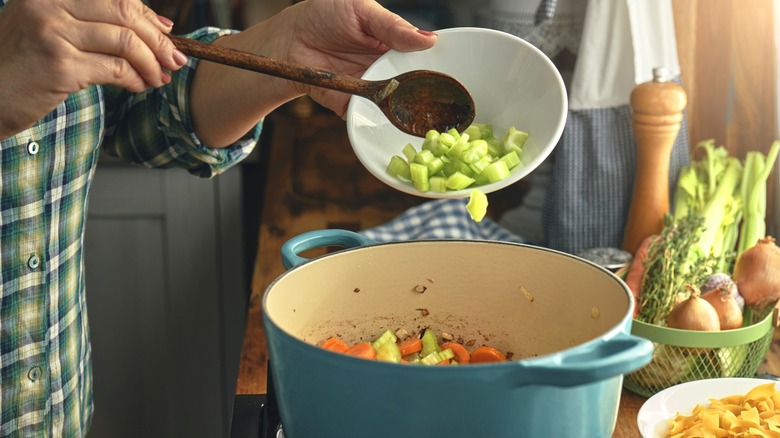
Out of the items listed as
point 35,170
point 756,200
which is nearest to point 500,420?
point 35,170

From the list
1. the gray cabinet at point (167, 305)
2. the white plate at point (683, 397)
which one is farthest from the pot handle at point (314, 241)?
the gray cabinet at point (167, 305)

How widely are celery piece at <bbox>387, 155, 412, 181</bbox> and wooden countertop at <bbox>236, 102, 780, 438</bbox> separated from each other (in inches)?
15.8

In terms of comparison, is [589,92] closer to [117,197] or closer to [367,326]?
[367,326]

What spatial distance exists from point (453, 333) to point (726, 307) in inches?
15.1

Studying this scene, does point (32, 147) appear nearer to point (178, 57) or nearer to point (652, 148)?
point (178, 57)

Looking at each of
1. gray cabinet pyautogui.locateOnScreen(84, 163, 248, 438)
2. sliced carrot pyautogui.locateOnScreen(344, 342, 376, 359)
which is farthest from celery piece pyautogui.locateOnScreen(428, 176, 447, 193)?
gray cabinet pyautogui.locateOnScreen(84, 163, 248, 438)

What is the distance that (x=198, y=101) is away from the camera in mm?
1340

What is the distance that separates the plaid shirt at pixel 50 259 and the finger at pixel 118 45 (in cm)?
30

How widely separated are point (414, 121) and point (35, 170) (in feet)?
1.61

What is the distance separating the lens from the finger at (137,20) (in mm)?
902

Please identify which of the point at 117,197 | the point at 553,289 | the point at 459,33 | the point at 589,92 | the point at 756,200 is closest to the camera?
the point at 553,289

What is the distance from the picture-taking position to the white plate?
99 cm

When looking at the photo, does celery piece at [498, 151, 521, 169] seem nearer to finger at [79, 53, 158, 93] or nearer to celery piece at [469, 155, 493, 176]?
celery piece at [469, 155, 493, 176]

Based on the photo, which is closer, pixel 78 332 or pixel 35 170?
pixel 35 170
